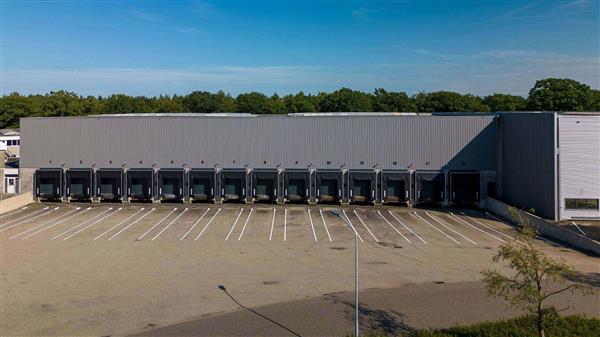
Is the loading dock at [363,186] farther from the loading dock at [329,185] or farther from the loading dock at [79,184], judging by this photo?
the loading dock at [79,184]

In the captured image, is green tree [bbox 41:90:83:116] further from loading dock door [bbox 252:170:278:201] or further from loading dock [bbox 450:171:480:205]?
loading dock [bbox 450:171:480:205]

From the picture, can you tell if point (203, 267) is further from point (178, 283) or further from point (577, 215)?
point (577, 215)

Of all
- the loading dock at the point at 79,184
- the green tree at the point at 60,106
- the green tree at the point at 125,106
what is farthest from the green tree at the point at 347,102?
the loading dock at the point at 79,184

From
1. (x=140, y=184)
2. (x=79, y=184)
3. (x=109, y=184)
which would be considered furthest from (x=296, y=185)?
(x=79, y=184)

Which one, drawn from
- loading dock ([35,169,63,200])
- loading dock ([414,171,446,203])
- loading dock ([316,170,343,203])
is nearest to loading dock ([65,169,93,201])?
loading dock ([35,169,63,200])

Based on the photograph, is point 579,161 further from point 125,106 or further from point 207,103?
point 125,106
